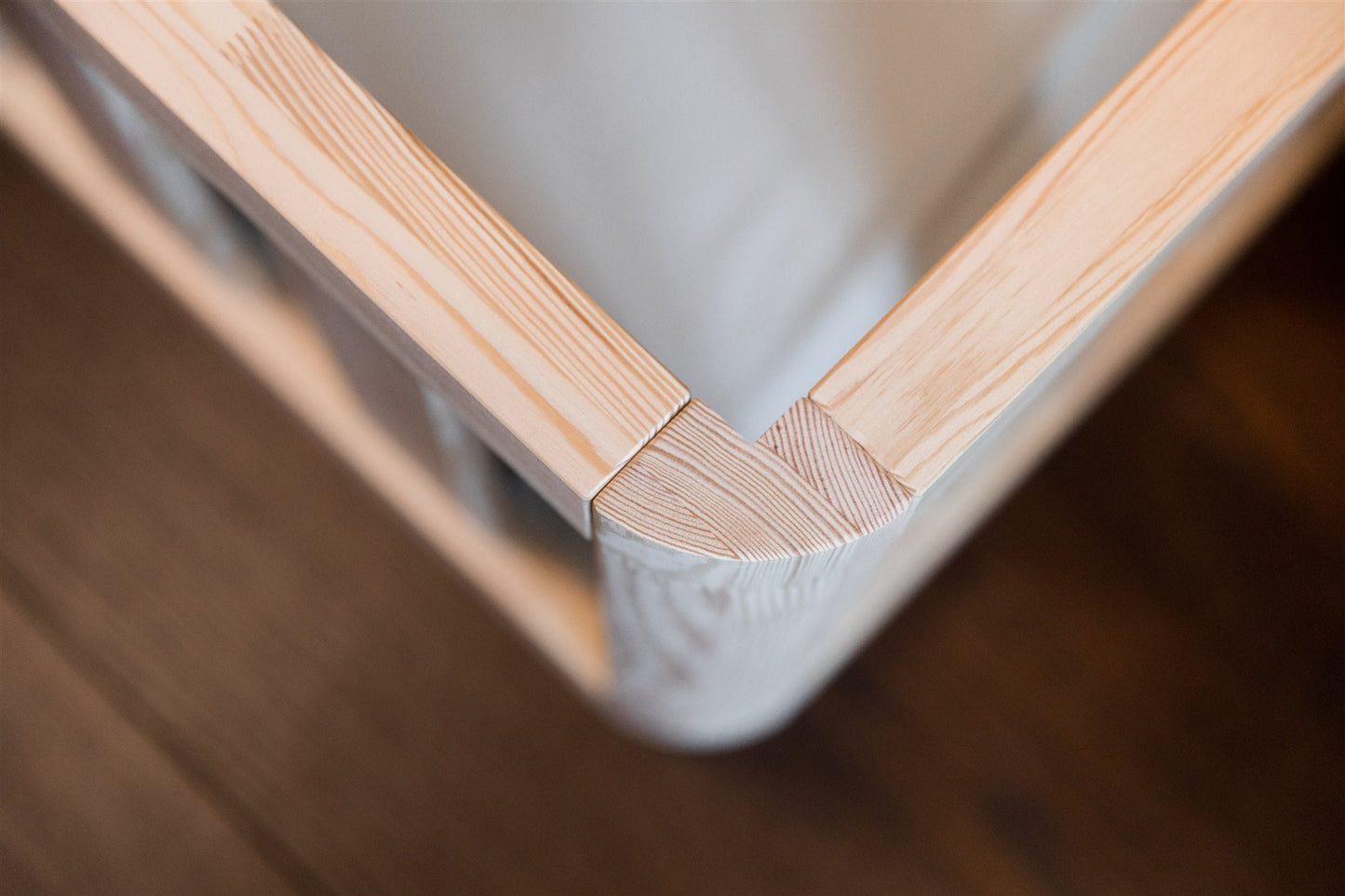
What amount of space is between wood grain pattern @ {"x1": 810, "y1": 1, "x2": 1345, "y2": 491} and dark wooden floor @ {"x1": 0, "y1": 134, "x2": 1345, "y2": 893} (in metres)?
0.45

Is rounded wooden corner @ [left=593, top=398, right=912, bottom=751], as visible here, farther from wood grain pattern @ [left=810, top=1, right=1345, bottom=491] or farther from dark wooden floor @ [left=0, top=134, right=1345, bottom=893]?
dark wooden floor @ [left=0, top=134, right=1345, bottom=893]

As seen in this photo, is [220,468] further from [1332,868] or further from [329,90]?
[1332,868]

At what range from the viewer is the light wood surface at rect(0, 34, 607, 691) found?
0.59 m

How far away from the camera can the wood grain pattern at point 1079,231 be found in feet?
0.91

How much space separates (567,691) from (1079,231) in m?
0.49

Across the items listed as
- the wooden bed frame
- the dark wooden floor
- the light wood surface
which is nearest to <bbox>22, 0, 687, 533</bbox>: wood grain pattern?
the wooden bed frame

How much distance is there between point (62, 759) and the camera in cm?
67

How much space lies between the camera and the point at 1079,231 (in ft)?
0.95

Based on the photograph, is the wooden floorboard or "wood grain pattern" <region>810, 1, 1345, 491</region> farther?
the wooden floorboard

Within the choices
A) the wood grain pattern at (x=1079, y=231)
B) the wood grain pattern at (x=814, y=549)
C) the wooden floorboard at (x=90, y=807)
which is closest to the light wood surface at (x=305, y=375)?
the wood grain pattern at (x=814, y=549)

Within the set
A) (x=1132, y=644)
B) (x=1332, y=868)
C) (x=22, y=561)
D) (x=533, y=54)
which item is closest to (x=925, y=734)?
(x=1132, y=644)

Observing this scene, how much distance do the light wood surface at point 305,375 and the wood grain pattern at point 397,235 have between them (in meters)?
0.26

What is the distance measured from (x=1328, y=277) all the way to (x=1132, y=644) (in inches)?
12.0

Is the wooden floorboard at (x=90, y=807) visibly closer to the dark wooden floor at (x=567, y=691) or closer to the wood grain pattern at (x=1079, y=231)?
the dark wooden floor at (x=567, y=691)
